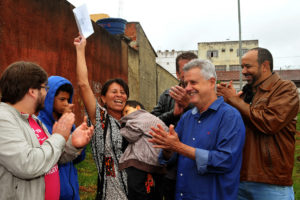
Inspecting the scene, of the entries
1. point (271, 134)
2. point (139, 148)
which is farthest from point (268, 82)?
point (139, 148)

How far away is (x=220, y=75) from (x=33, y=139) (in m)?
42.0

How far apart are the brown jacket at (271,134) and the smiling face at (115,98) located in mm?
1177

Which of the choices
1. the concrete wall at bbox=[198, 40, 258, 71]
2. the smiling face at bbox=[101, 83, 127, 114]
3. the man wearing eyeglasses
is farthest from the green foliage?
the concrete wall at bbox=[198, 40, 258, 71]

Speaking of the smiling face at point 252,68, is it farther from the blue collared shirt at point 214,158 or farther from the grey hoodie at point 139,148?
the grey hoodie at point 139,148

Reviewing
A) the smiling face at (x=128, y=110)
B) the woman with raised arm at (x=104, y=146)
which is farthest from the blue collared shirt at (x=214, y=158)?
the smiling face at (x=128, y=110)

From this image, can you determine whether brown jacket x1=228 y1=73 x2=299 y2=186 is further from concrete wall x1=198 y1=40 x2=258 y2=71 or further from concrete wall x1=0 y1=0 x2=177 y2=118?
concrete wall x1=198 y1=40 x2=258 y2=71

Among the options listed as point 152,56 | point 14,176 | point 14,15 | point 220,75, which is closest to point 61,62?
point 14,15

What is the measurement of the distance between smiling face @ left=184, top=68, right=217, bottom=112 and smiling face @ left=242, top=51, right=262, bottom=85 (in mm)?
659

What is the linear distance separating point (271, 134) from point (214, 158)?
81 cm

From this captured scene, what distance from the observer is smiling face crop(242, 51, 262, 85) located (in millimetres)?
2887

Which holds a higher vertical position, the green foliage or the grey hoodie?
the grey hoodie

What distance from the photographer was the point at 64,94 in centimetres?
266

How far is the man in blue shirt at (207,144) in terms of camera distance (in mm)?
2174

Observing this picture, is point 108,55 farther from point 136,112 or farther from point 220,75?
point 220,75
